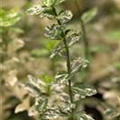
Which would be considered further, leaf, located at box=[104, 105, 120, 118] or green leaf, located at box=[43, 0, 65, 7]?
leaf, located at box=[104, 105, 120, 118]

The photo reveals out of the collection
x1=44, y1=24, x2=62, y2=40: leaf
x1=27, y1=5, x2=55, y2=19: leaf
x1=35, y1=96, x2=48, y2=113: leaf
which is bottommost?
x1=35, y1=96, x2=48, y2=113: leaf

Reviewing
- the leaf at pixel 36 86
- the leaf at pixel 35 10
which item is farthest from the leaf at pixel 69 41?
the leaf at pixel 36 86

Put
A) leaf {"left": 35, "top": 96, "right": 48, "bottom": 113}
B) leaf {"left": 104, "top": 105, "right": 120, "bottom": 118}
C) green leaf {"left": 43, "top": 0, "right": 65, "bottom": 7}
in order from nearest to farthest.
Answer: green leaf {"left": 43, "top": 0, "right": 65, "bottom": 7}
leaf {"left": 35, "top": 96, "right": 48, "bottom": 113}
leaf {"left": 104, "top": 105, "right": 120, "bottom": 118}

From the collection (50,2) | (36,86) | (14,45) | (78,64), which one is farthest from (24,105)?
(50,2)

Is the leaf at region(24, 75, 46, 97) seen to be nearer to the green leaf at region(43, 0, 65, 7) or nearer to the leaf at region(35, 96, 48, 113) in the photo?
the leaf at region(35, 96, 48, 113)

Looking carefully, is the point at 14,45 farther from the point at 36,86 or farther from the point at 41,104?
→ the point at 41,104

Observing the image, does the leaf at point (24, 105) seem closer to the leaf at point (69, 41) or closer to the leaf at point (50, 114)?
the leaf at point (50, 114)

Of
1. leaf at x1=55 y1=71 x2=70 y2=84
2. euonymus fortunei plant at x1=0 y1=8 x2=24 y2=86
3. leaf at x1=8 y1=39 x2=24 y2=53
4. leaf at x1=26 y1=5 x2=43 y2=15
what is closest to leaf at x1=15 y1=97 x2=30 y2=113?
euonymus fortunei plant at x1=0 y1=8 x2=24 y2=86
